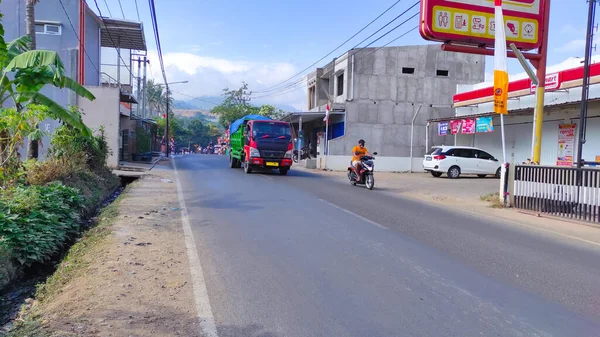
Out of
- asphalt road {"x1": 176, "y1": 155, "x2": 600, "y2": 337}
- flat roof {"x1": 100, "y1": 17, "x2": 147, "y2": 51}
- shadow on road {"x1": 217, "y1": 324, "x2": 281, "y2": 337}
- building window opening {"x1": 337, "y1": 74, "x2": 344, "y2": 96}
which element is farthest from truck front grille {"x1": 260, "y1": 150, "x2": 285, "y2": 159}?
shadow on road {"x1": 217, "y1": 324, "x2": 281, "y2": 337}

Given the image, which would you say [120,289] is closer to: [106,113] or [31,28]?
[31,28]

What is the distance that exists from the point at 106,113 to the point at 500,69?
18.3 metres

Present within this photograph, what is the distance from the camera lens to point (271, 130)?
20141 millimetres

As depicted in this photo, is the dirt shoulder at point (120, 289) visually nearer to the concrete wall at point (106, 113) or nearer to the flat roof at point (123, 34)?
the concrete wall at point (106, 113)

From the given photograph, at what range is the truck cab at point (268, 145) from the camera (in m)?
19.6

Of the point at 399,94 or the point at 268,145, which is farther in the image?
the point at 399,94

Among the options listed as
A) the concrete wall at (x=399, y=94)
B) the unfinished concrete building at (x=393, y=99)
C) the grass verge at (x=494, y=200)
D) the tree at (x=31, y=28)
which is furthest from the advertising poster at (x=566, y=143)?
the tree at (x=31, y=28)

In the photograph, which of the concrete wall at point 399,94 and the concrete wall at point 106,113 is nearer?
the concrete wall at point 106,113

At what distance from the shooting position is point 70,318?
12.7ft

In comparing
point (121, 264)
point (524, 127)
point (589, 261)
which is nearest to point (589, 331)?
point (589, 261)

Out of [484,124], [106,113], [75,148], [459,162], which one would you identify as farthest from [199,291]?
[459,162]

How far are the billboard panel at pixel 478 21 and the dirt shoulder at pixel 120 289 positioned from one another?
9.63m

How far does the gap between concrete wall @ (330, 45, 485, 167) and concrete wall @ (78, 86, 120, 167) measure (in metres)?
12.3

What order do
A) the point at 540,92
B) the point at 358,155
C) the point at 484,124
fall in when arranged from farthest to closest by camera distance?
the point at 484,124
the point at 358,155
the point at 540,92
